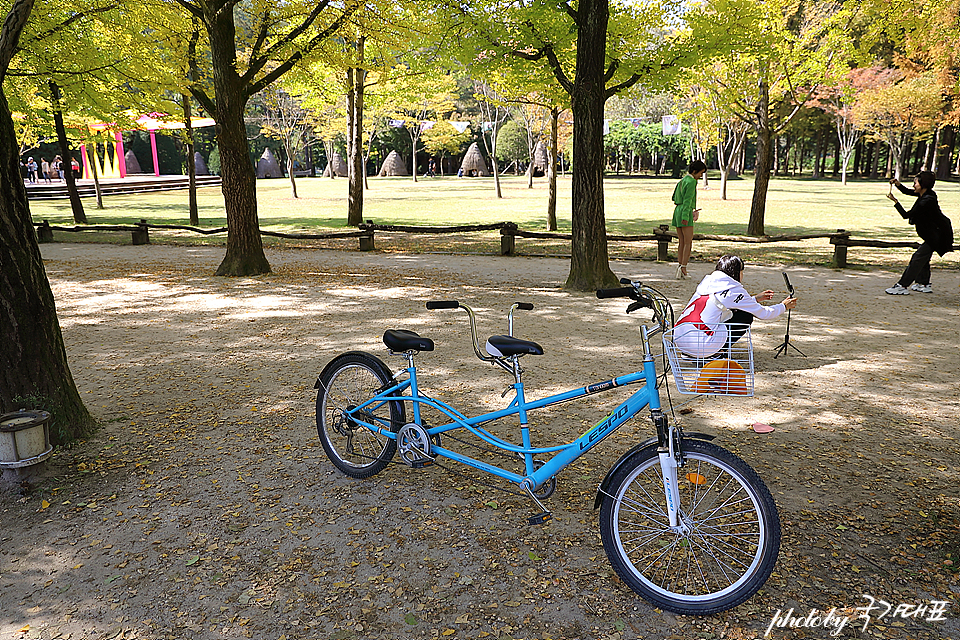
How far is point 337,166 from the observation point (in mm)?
60094

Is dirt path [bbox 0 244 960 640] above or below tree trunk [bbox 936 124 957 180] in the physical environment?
Answer: below

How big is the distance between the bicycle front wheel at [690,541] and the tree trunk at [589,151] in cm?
690

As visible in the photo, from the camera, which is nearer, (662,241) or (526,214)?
(662,241)

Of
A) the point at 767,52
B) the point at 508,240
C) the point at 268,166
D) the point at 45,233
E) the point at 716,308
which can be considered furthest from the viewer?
the point at 268,166

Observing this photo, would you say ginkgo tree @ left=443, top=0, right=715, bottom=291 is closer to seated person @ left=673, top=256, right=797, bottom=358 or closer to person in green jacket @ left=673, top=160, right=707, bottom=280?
person in green jacket @ left=673, top=160, right=707, bottom=280

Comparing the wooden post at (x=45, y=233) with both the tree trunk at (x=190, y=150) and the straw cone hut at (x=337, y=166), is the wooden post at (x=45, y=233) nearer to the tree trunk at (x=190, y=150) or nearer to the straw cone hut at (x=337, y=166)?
the tree trunk at (x=190, y=150)

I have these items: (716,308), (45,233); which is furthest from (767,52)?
(45,233)

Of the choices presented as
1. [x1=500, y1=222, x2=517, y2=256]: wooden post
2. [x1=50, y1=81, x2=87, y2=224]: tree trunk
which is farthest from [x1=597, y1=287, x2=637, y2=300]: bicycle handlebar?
[x1=50, y1=81, x2=87, y2=224]: tree trunk

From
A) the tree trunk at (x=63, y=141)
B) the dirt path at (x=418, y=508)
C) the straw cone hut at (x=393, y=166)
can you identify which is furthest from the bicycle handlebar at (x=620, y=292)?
the straw cone hut at (x=393, y=166)

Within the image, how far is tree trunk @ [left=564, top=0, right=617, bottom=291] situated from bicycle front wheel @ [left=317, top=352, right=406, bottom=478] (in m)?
6.37

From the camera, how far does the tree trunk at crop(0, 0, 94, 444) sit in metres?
3.95

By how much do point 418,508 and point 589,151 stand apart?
7070 mm

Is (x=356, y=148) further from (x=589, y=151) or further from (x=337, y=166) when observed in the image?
(x=337, y=166)

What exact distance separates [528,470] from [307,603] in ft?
3.95
